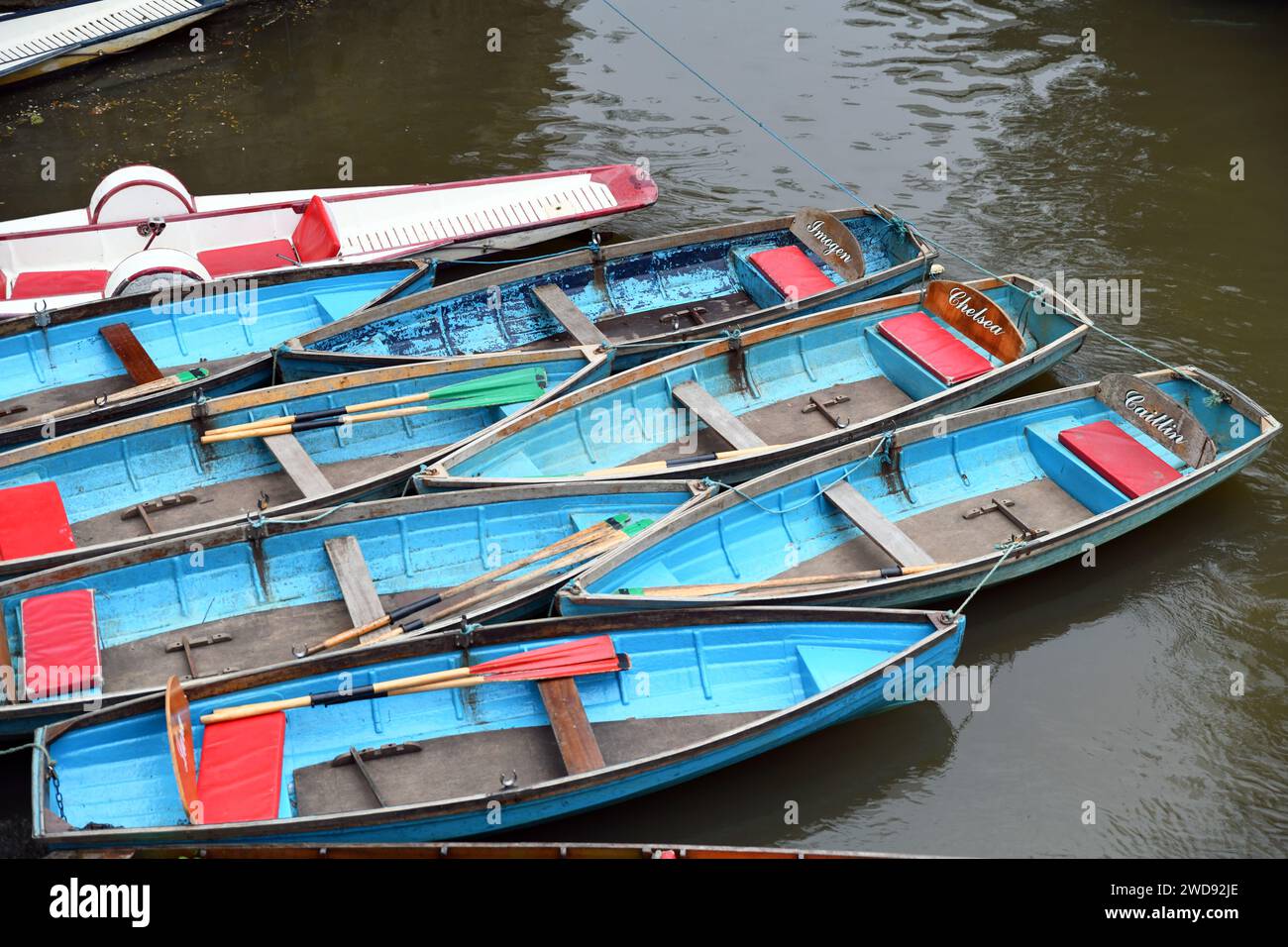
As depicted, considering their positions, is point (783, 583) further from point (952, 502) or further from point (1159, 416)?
point (1159, 416)

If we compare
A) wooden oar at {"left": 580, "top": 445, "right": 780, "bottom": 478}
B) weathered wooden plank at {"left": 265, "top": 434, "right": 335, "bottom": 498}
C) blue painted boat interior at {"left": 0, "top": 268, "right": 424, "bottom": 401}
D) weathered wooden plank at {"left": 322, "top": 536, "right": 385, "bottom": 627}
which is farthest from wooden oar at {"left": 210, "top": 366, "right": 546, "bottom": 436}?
blue painted boat interior at {"left": 0, "top": 268, "right": 424, "bottom": 401}

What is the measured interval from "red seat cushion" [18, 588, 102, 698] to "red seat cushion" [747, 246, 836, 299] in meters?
7.95

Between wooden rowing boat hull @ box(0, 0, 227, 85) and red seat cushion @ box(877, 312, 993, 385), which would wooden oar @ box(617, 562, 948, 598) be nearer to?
red seat cushion @ box(877, 312, 993, 385)

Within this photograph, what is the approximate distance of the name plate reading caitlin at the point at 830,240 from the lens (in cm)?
1405

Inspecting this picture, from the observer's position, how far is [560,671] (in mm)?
9391

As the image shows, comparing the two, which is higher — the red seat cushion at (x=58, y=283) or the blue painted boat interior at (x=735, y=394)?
the red seat cushion at (x=58, y=283)

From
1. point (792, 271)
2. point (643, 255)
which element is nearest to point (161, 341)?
point (643, 255)

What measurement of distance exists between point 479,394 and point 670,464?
2104 millimetres

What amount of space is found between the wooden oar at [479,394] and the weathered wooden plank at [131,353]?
1.39 metres

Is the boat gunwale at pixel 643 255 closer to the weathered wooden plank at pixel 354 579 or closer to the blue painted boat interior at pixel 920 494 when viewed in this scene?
the blue painted boat interior at pixel 920 494

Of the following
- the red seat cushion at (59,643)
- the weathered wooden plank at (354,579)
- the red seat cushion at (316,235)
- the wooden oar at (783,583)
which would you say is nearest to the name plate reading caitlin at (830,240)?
the wooden oar at (783,583)

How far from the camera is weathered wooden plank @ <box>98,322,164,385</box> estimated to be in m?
12.3

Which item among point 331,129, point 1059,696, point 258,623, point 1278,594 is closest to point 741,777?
point 1059,696

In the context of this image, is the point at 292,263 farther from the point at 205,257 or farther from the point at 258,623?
the point at 258,623
